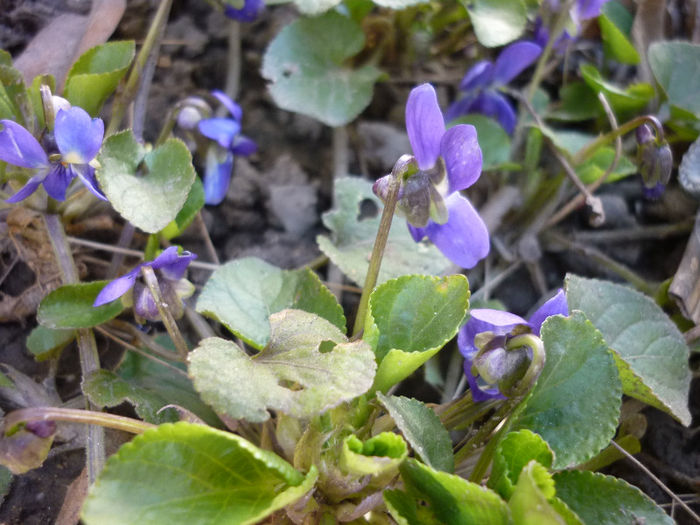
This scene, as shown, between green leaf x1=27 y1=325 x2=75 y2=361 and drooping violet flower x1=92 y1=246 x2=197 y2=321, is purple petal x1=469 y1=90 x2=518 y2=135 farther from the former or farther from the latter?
green leaf x1=27 y1=325 x2=75 y2=361

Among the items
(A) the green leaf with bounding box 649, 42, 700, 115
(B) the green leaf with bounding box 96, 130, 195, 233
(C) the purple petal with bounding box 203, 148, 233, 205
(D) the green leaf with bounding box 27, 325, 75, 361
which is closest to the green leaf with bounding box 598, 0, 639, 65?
(A) the green leaf with bounding box 649, 42, 700, 115

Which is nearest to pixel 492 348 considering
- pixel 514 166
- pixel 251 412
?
pixel 251 412

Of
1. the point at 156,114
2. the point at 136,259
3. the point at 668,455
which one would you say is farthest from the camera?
the point at 156,114

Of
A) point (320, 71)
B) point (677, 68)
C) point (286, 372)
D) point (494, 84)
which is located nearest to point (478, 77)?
point (494, 84)

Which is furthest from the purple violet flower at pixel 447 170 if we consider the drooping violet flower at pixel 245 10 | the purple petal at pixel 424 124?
the drooping violet flower at pixel 245 10

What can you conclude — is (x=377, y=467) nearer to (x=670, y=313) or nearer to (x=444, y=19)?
(x=670, y=313)

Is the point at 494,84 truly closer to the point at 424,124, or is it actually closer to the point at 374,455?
the point at 424,124
